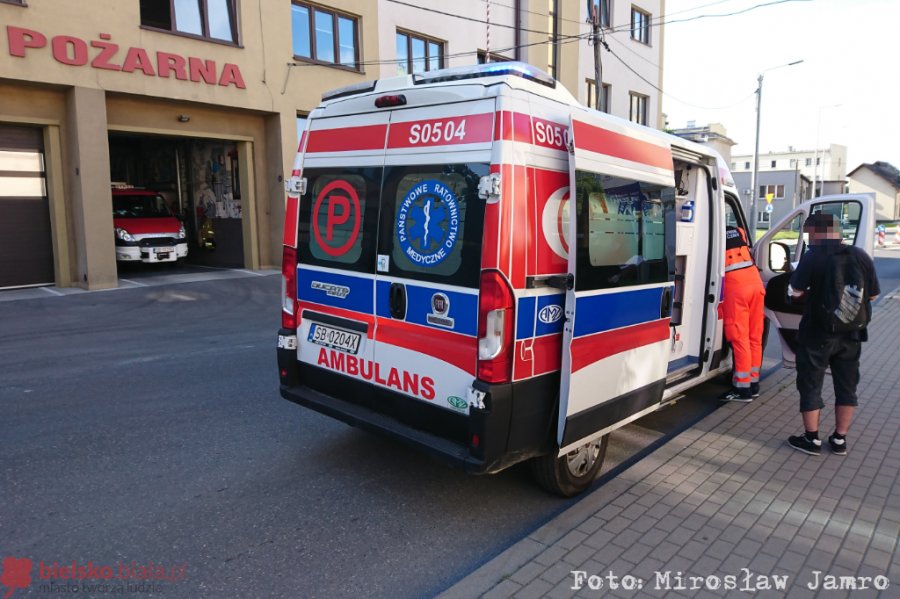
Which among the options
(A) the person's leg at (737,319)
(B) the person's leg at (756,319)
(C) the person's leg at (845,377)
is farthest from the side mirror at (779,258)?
(C) the person's leg at (845,377)

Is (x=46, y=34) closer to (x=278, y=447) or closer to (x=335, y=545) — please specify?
(x=278, y=447)

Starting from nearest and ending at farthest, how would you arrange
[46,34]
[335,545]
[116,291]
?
[335,545]
[46,34]
[116,291]

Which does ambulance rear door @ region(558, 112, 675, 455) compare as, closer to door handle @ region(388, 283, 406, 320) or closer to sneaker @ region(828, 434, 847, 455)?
door handle @ region(388, 283, 406, 320)

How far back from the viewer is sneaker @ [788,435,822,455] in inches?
187

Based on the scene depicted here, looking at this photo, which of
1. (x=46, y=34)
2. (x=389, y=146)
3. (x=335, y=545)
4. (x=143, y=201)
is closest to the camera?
(x=335, y=545)

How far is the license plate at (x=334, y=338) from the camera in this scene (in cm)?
406

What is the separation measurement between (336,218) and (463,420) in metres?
1.65

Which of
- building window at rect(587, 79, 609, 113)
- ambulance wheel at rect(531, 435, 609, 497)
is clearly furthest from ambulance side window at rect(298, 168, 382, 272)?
building window at rect(587, 79, 609, 113)

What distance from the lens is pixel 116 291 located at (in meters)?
13.0

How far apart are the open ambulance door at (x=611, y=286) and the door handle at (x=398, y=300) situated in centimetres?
96

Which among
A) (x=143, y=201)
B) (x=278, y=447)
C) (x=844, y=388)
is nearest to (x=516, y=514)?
(x=278, y=447)

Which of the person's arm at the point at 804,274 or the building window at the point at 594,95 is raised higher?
the building window at the point at 594,95

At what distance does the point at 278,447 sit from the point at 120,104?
12.2m

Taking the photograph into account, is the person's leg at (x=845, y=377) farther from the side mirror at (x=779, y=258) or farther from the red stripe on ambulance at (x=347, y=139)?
the red stripe on ambulance at (x=347, y=139)
